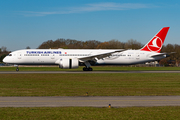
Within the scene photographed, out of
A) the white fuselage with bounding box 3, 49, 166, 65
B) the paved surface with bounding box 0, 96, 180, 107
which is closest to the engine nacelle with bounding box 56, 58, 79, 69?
the white fuselage with bounding box 3, 49, 166, 65

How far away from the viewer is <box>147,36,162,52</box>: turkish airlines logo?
42812 mm

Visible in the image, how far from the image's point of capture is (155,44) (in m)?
42.9

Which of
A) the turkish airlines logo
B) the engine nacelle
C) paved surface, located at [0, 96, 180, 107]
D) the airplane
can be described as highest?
the turkish airlines logo

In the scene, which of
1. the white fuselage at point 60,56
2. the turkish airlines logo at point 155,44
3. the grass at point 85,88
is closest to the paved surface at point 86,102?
the grass at point 85,88

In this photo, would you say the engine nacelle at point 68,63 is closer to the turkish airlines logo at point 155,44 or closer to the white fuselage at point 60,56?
the white fuselage at point 60,56

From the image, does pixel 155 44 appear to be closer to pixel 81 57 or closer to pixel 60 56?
pixel 81 57
